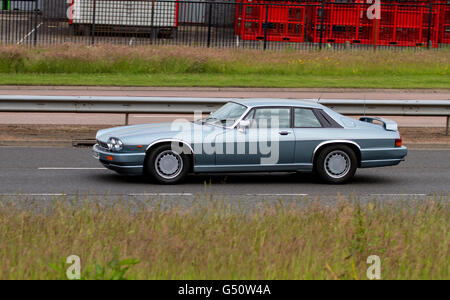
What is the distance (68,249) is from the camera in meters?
6.59

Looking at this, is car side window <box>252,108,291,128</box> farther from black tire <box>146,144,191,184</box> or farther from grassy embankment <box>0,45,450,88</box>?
grassy embankment <box>0,45,450,88</box>

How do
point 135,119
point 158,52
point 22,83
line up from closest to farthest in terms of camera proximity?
point 135,119, point 22,83, point 158,52

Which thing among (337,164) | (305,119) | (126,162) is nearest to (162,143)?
(126,162)

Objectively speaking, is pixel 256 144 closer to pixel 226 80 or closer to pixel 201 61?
pixel 226 80

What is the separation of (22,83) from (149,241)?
1813 centimetres

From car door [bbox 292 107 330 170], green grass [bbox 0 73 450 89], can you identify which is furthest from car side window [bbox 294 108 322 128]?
green grass [bbox 0 73 450 89]

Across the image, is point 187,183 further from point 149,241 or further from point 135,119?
point 135,119

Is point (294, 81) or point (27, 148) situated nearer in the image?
point (27, 148)

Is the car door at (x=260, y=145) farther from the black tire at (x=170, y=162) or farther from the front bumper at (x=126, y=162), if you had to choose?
the front bumper at (x=126, y=162)

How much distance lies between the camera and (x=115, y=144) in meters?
12.1

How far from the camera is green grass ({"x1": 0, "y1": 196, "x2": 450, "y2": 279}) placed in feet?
19.9

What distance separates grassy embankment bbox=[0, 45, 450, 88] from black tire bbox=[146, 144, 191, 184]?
12.6 meters

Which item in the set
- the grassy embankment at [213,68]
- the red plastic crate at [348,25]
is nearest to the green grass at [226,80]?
the grassy embankment at [213,68]
